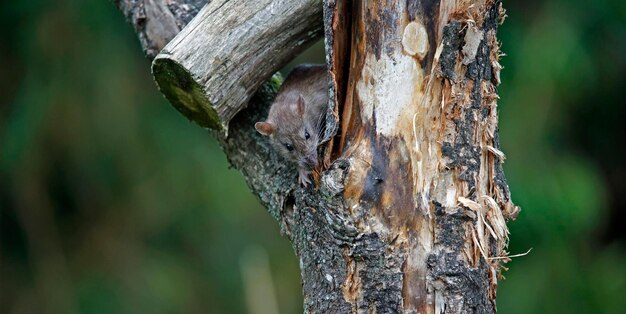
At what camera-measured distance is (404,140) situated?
2775 mm

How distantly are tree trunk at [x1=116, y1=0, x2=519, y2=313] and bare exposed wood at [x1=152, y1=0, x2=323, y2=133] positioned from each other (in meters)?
0.47

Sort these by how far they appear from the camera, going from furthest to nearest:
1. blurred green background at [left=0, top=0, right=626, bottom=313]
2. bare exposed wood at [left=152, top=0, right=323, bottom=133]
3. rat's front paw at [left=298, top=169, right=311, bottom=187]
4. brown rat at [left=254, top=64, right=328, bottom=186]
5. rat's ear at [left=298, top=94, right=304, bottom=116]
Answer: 1. blurred green background at [left=0, top=0, right=626, bottom=313]
2. rat's ear at [left=298, top=94, right=304, bottom=116]
3. brown rat at [left=254, top=64, right=328, bottom=186]
4. bare exposed wood at [left=152, top=0, right=323, bottom=133]
5. rat's front paw at [left=298, top=169, right=311, bottom=187]

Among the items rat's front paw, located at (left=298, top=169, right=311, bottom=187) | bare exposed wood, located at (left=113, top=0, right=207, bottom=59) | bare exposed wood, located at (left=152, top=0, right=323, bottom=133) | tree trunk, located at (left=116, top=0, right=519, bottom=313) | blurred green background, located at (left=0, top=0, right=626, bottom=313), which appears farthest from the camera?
blurred green background, located at (left=0, top=0, right=626, bottom=313)

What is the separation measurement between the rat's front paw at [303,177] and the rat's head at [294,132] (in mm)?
156

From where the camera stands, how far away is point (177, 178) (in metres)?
7.06

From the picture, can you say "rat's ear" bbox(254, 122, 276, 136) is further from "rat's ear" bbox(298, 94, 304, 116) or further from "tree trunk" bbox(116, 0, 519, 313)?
"tree trunk" bbox(116, 0, 519, 313)

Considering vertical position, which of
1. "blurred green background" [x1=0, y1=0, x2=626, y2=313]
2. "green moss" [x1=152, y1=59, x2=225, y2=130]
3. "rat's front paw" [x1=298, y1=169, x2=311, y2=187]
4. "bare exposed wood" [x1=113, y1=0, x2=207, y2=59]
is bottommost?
"blurred green background" [x1=0, y1=0, x2=626, y2=313]

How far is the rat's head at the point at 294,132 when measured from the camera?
12.3 feet

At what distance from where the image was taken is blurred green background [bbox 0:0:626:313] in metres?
6.40

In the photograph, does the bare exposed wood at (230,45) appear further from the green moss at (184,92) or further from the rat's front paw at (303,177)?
the rat's front paw at (303,177)

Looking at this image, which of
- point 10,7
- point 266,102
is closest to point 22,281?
point 10,7

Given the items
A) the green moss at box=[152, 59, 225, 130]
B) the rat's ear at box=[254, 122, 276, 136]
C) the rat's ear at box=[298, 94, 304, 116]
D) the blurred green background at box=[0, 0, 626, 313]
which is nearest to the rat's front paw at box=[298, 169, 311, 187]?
→ the rat's ear at box=[254, 122, 276, 136]

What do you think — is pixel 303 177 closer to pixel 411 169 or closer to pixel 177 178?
pixel 411 169

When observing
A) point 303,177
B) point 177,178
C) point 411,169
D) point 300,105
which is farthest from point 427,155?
point 177,178
